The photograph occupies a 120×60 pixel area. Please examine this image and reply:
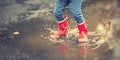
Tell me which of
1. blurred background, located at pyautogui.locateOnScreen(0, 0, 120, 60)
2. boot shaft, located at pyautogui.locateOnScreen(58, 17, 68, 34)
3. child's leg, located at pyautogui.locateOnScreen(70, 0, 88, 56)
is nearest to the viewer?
blurred background, located at pyautogui.locateOnScreen(0, 0, 120, 60)

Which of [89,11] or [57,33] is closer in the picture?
[57,33]

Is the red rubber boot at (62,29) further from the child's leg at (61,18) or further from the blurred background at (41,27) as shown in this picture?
the blurred background at (41,27)

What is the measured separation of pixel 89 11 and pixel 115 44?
1.86m

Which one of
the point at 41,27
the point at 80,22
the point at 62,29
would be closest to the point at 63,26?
the point at 62,29

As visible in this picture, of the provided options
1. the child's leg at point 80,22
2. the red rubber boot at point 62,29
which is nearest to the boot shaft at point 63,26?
the red rubber boot at point 62,29

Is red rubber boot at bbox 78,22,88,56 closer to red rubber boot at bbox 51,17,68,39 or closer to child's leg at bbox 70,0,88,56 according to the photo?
child's leg at bbox 70,0,88,56

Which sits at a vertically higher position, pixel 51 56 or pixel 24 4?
pixel 24 4

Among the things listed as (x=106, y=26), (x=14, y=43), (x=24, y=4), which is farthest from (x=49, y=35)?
(x=24, y=4)

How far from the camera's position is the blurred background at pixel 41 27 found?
603 centimetres

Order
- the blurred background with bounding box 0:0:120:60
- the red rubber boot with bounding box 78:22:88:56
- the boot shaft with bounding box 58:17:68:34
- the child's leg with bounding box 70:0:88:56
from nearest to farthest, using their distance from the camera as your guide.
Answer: the blurred background with bounding box 0:0:120:60 < the child's leg with bounding box 70:0:88:56 < the red rubber boot with bounding box 78:22:88:56 < the boot shaft with bounding box 58:17:68:34

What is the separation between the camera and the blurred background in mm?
6031

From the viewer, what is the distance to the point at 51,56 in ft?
19.6

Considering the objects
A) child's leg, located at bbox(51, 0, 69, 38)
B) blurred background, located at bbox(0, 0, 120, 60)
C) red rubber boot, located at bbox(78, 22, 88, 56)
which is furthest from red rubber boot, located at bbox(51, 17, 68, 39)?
red rubber boot, located at bbox(78, 22, 88, 56)

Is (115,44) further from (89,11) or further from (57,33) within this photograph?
(89,11)
